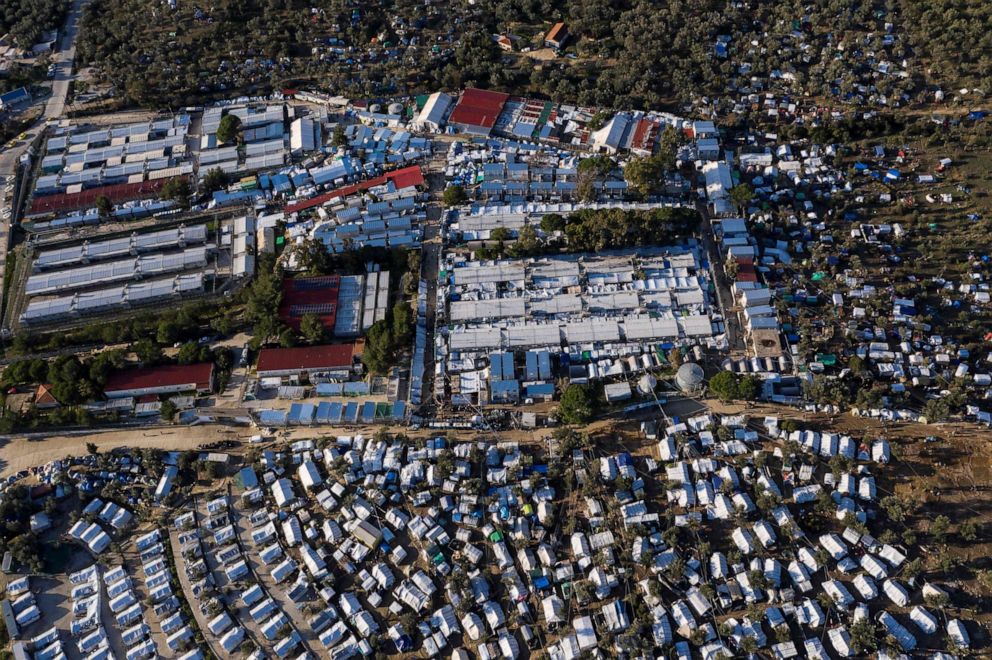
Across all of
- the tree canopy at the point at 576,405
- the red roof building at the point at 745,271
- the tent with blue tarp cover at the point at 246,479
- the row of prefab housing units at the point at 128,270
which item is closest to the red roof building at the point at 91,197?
the row of prefab housing units at the point at 128,270

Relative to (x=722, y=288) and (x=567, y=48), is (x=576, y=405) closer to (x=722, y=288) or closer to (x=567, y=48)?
(x=722, y=288)

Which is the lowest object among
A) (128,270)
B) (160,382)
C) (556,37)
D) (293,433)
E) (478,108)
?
(293,433)

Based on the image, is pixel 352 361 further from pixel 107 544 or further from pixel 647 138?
pixel 647 138

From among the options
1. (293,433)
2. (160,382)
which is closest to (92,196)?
(160,382)

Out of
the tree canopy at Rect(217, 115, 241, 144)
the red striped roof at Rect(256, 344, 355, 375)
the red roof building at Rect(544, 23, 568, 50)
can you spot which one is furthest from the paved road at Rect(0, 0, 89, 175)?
the red roof building at Rect(544, 23, 568, 50)

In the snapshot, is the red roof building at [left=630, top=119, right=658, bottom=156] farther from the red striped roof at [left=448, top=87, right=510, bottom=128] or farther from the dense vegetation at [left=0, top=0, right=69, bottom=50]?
the dense vegetation at [left=0, top=0, right=69, bottom=50]

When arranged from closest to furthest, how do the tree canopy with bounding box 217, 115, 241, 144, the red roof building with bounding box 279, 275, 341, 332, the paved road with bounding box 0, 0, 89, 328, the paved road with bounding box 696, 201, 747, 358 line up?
the paved road with bounding box 696, 201, 747, 358 → the red roof building with bounding box 279, 275, 341, 332 → the paved road with bounding box 0, 0, 89, 328 → the tree canopy with bounding box 217, 115, 241, 144

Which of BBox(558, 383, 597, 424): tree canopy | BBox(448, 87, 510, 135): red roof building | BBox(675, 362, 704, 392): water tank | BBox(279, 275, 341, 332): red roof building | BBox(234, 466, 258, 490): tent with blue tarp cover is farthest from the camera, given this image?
BBox(448, 87, 510, 135): red roof building
